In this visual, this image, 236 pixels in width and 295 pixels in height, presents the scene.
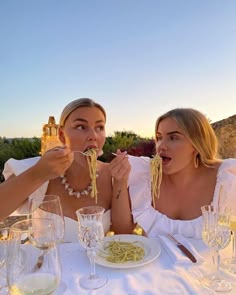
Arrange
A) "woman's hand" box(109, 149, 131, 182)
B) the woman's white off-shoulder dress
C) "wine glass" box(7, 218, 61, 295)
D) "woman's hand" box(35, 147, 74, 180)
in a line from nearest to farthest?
"wine glass" box(7, 218, 61, 295)
"woman's hand" box(35, 147, 74, 180)
"woman's hand" box(109, 149, 131, 182)
the woman's white off-shoulder dress

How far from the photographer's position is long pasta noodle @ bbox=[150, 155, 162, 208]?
8.82ft

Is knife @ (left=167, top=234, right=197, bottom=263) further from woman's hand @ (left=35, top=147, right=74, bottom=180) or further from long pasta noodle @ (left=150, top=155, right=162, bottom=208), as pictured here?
woman's hand @ (left=35, top=147, right=74, bottom=180)

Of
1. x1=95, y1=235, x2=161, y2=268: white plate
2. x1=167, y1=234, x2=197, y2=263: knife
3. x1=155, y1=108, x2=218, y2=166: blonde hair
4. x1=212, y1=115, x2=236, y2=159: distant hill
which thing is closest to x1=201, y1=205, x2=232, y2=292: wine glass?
x1=167, y1=234, x2=197, y2=263: knife

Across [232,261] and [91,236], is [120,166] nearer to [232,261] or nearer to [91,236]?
[91,236]

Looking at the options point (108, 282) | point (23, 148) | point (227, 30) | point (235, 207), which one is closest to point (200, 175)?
point (235, 207)

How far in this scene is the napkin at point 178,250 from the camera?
5.77 ft

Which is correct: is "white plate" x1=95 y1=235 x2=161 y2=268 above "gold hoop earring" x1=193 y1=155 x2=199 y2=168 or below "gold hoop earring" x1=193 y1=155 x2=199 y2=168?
below

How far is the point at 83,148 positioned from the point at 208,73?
27.5ft

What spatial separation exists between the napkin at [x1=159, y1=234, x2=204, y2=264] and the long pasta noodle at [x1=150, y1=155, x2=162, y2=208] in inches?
24.8

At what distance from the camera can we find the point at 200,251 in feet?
6.32

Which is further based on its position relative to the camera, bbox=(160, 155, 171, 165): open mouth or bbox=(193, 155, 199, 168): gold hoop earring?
bbox=(193, 155, 199, 168): gold hoop earring

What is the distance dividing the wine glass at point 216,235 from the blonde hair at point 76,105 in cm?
142

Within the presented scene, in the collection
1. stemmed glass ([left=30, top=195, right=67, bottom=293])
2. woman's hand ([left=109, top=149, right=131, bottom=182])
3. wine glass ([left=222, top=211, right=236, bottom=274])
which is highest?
woman's hand ([left=109, top=149, right=131, bottom=182])

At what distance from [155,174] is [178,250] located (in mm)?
932
